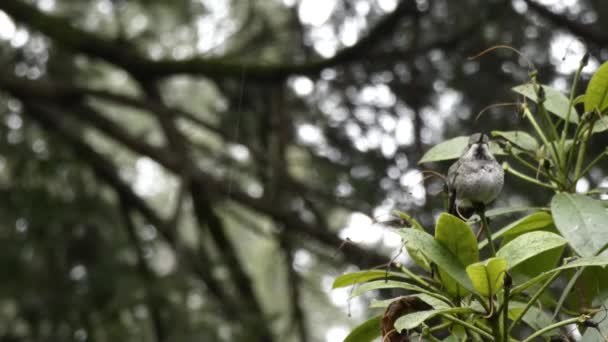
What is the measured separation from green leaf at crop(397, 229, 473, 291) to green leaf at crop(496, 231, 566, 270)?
4 centimetres

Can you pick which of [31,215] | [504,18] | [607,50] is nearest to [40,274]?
[31,215]

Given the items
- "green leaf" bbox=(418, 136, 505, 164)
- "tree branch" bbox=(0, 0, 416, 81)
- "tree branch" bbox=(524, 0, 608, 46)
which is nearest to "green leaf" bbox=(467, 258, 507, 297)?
"green leaf" bbox=(418, 136, 505, 164)

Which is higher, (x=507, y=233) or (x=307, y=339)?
(x=507, y=233)

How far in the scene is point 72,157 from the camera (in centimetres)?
393

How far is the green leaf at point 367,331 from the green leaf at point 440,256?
140mm

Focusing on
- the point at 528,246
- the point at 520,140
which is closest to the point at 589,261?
the point at 528,246

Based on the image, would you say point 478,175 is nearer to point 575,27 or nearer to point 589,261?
point 589,261

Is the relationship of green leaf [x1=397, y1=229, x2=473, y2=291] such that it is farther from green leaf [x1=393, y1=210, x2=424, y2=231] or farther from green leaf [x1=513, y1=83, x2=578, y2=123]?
green leaf [x1=513, y1=83, x2=578, y2=123]

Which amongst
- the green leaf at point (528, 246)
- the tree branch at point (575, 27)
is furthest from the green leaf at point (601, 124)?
the tree branch at point (575, 27)

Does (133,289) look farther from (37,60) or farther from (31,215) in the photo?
(37,60)

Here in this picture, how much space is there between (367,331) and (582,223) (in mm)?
260

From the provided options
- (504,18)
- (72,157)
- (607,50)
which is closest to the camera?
(607,50)

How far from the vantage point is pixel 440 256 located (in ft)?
2.90

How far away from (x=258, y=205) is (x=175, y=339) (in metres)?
0.64
